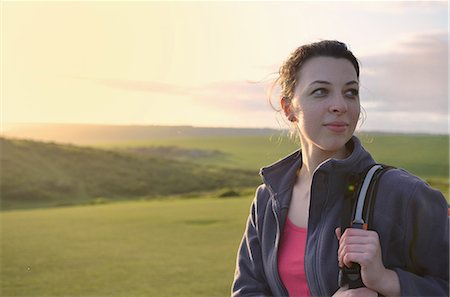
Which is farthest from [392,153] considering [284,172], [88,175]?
[284,172]

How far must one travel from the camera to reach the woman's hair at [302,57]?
7.25 feet

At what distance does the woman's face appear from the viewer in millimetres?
2166

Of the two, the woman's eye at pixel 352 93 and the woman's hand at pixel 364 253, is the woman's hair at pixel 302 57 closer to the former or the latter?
the woman's eye at pixel 352 93

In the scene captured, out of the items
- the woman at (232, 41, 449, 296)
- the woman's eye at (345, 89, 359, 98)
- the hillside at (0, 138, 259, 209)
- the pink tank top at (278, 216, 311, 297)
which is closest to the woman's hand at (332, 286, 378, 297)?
the woman at (232, 41, 449, 296)

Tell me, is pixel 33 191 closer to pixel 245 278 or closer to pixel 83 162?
pixel 83 162

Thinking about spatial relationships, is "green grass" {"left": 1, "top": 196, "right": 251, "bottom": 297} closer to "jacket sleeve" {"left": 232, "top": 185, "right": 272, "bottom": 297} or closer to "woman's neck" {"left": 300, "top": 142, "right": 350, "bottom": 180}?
"jacket sleeve" {"left": 232, "top": 185, "right": 272, "bottom": 297}

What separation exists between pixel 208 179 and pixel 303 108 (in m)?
28.1

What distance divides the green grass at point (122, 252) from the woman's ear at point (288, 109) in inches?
181

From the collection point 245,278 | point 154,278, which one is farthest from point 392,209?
point 154,278

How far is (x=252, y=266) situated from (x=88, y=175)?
1120 inches

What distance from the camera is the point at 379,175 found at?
1995 mm

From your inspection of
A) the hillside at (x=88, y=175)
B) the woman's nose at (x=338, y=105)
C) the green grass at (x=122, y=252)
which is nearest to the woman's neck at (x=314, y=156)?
the woman's nose at (x=338, y=105)

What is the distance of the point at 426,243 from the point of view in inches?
75.8

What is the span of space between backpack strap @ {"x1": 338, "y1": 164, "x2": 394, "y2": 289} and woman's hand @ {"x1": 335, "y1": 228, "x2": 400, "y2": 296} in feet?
0.07
